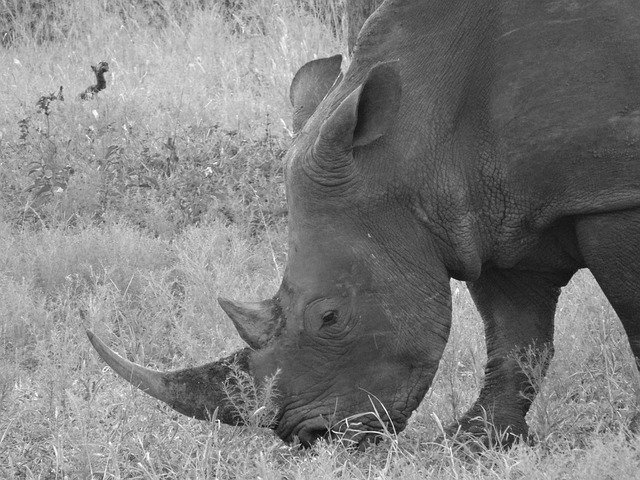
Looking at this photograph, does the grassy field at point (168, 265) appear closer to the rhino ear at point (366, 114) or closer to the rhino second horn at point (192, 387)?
the rhino second horn at point (192, 387)

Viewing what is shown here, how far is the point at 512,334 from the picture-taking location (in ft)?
16.0

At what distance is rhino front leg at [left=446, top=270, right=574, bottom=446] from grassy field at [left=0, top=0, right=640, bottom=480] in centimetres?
14

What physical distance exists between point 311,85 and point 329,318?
1063 millimetres

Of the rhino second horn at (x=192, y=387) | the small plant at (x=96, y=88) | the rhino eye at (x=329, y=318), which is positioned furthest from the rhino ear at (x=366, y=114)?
the small plant at (x=96, y=88)

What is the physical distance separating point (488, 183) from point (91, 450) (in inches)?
65.0

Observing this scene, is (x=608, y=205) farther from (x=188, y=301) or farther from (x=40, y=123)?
(x=40, y=123)

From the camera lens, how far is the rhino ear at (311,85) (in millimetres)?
4789

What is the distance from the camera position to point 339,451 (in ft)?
13.4

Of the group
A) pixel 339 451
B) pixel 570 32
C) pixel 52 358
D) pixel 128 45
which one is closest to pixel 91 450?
pixel 339 451

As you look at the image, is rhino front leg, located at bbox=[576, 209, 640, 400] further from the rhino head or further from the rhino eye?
the rhino eye

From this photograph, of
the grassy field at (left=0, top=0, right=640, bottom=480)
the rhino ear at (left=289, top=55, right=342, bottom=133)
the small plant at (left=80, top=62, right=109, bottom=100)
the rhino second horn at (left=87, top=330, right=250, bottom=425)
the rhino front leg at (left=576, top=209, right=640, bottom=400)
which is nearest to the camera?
the rhino front leg at (left=576, top=209, right=640, bottom=400)

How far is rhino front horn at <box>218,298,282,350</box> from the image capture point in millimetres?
4312

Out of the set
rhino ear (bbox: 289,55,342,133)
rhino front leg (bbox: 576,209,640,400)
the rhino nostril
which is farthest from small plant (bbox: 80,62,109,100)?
rhino front leg (bbox: 576,209,640,400)

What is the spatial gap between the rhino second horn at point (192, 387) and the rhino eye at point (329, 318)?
0.33 m
